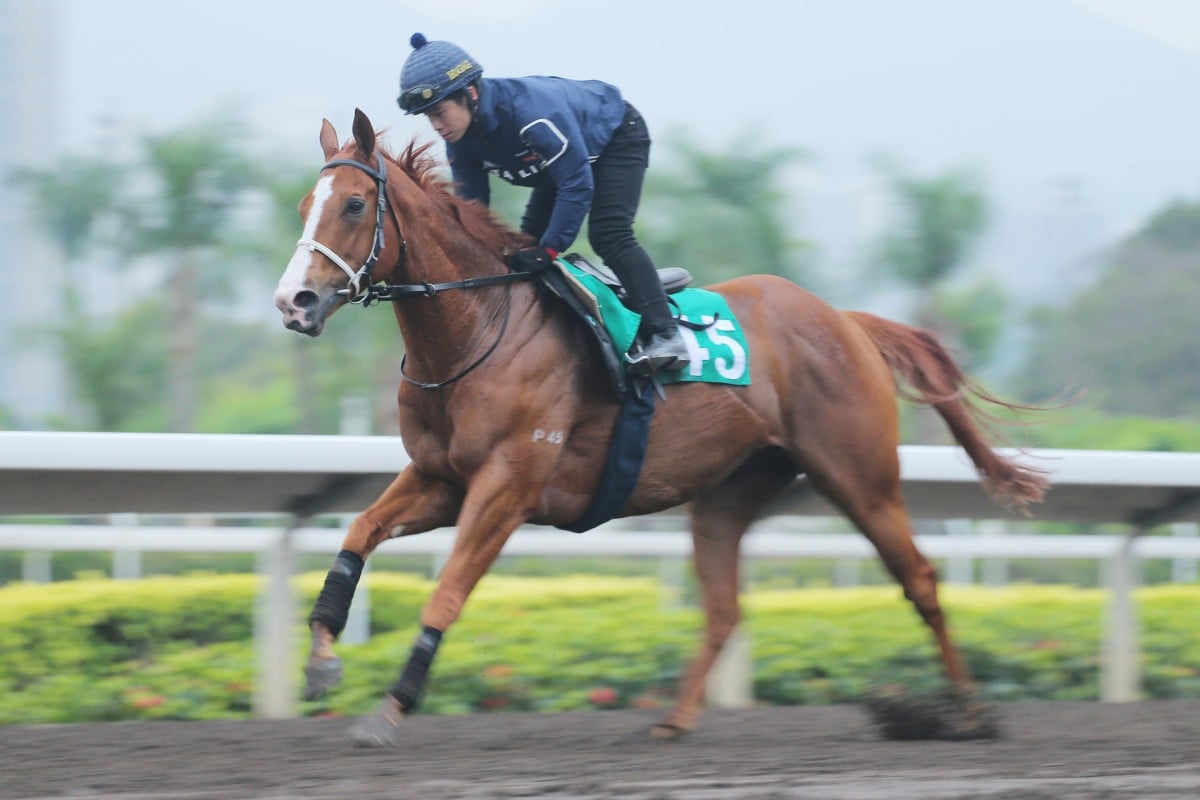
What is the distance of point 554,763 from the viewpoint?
419 cm

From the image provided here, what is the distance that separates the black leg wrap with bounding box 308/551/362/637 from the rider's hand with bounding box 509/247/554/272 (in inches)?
40.7

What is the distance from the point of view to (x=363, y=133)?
4.25 meters

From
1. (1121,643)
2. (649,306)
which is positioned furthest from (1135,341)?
(649,306)

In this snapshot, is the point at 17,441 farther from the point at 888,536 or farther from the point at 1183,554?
the point at 1183,554

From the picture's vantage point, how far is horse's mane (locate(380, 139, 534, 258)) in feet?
15.1

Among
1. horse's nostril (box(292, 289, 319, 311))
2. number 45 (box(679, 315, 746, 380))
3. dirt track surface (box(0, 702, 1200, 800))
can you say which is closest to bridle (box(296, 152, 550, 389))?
horse's nostril (box(292, 289, 319, 311))

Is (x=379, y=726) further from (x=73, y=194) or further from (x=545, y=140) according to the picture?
(x=73, y=194)

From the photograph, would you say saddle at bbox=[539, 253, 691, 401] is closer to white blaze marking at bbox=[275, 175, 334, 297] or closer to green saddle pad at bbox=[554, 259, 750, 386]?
green saddle pad at bbox=[554, 259, 750, 386]

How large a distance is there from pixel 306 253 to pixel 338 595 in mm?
963

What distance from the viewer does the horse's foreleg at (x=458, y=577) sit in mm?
4152

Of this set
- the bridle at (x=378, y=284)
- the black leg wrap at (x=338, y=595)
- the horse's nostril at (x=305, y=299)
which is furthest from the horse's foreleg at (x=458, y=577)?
the horse's nostril at (x=305, y=299)

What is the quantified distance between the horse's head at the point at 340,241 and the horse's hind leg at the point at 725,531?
1.62m

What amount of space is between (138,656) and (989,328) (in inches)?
394

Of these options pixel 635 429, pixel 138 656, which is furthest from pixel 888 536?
pixel 138 656
